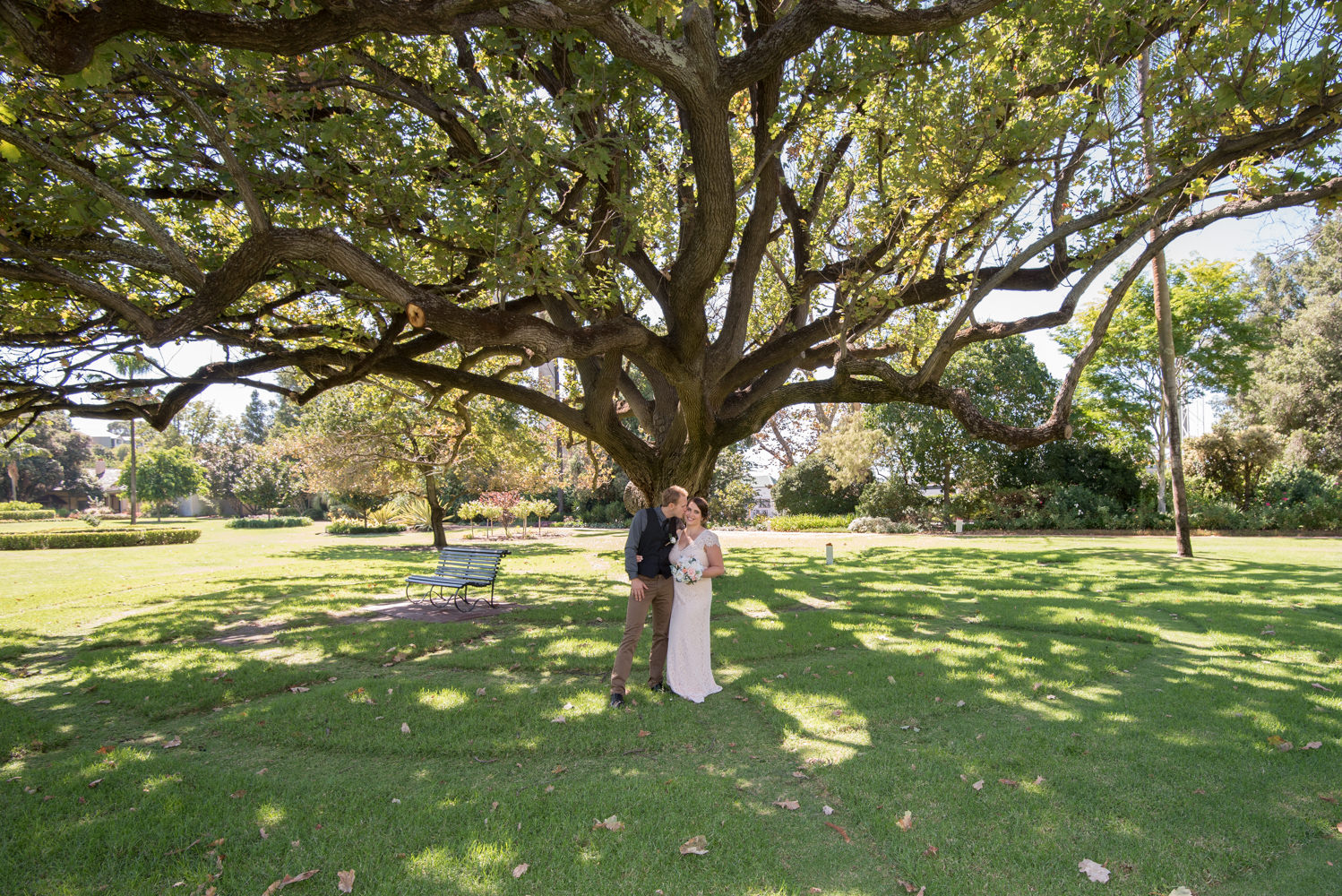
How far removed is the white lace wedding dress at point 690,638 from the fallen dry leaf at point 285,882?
3.25 metres

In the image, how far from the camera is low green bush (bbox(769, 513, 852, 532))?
29.3 metres

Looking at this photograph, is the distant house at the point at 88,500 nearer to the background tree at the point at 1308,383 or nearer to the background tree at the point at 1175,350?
the background tree at the point at 1175,350

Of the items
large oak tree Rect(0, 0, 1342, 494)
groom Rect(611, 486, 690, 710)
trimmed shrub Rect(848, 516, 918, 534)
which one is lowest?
trimmed shrub Rect(848, 516, 918, 534)

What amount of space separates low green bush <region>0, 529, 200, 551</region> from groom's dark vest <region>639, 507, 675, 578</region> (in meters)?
30.0

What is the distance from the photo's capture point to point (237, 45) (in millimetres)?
4664

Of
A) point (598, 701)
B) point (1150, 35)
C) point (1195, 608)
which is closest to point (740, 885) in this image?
point (598, 701)

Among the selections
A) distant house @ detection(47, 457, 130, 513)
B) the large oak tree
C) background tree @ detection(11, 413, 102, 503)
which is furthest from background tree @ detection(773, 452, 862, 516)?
background tree @ detection(11, 413, 102, 503)

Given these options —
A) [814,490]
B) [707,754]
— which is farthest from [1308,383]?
[707,754]

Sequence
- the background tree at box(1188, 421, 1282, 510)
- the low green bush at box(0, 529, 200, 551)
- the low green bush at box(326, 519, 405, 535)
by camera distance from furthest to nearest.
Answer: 1. the low green bush at box(326, 519, 405, 535)
2. the low green bush at box(0, 529, 200, 551)
3. the background tree at box(1188, 421, 1282, 510)

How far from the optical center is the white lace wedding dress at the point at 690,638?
19.4 ft

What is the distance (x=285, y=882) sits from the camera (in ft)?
10.5

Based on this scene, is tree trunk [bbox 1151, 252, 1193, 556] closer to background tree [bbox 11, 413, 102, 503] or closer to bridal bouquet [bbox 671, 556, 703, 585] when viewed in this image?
bridal bouquet [bbox 671, 556, 703, 585]

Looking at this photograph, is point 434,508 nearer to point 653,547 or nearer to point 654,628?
point 654,628

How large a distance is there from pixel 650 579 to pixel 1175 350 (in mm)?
27113
